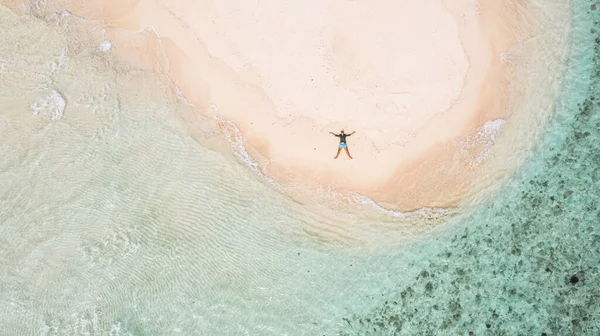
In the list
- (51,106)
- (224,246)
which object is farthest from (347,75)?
(51,106)

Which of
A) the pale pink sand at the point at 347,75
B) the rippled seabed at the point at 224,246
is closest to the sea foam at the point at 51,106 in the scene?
the rippled seabed at the point at 224,246

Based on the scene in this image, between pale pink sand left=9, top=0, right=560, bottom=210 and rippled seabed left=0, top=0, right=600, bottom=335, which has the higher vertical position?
pale pink sand left=9, top=0, right=560, bottom=210

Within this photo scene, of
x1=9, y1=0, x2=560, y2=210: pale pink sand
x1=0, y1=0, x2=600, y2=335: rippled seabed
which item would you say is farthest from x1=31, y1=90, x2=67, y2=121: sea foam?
x1=9, y1=0, x2=560, y2=210: pale pink sand

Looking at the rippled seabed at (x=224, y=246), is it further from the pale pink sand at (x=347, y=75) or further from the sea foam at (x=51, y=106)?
the pale pink sand at (x=347, y=75)

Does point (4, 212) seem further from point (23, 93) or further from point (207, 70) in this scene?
point (207, 70)

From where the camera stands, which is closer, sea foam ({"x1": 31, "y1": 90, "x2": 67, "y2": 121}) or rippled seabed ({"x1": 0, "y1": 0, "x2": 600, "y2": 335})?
rippled seabed ({"x1": 0, "y1": 0, "x2": 600, "y2": 335})

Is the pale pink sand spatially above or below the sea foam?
above

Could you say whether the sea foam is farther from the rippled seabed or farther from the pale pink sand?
the pale pink sand
